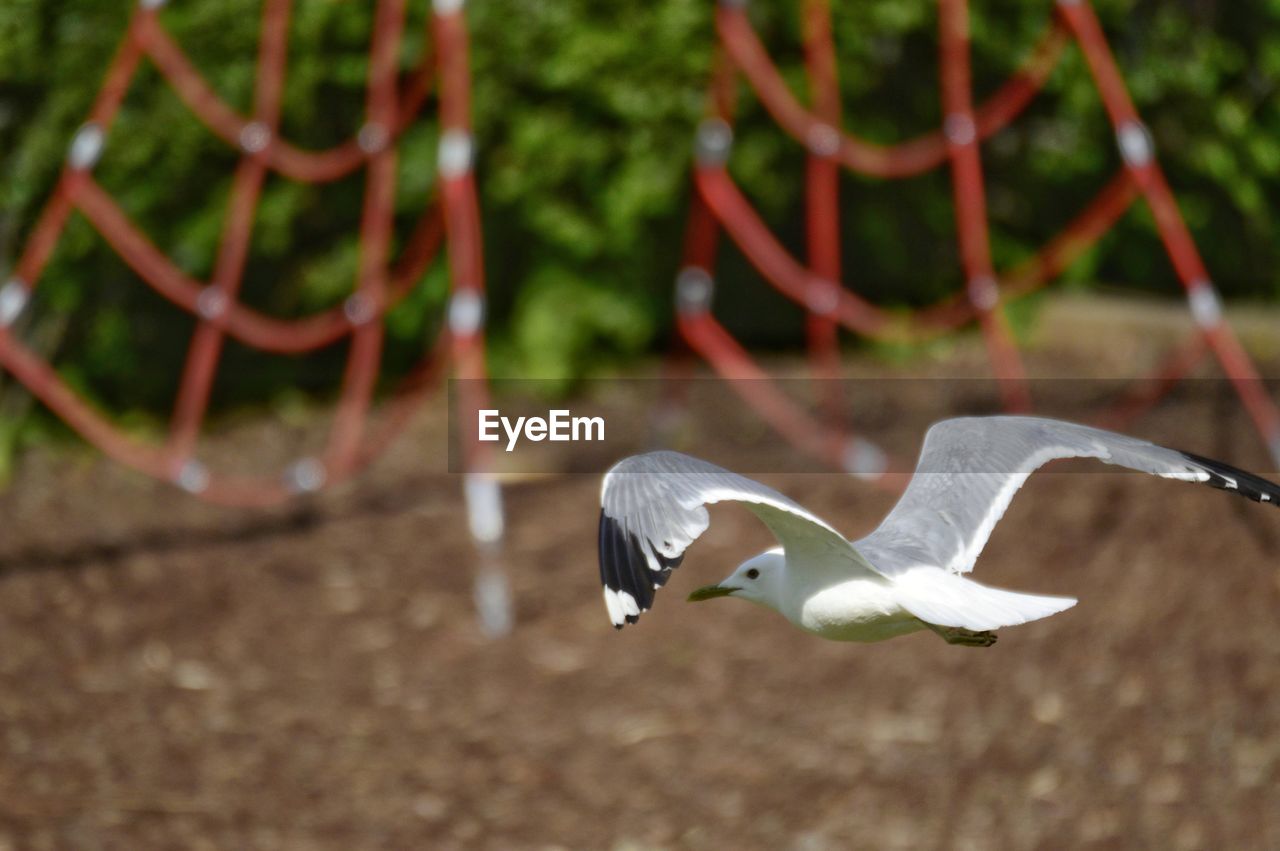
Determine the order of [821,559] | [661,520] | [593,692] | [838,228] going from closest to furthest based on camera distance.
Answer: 1. [661,520]
2. [821,559]
3. [593,692]
4. [838,228]

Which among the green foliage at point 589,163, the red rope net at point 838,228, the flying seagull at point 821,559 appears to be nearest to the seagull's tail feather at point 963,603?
the flying seagull at point 821,559

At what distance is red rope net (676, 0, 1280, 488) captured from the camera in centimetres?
452

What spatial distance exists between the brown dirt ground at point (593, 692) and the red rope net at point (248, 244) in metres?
0.30

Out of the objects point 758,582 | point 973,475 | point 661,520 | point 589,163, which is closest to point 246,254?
point 589,163

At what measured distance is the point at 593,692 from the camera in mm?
4070

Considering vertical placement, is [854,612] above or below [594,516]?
above

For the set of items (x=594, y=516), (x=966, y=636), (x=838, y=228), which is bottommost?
(x=594, y=516)

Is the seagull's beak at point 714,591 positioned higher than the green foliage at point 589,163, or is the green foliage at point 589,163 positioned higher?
the green foliage at point 589,163

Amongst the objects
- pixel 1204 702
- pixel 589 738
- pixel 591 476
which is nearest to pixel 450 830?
pixel 589 738

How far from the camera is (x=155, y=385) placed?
5.59 meters

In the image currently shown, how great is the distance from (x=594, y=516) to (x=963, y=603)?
3.62m

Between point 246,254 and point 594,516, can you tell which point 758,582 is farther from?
point 246,254

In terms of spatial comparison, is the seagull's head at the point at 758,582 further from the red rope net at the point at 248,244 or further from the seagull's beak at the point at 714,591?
the red rope net at the point at 248,244

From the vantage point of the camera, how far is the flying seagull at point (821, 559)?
1.36 metres
